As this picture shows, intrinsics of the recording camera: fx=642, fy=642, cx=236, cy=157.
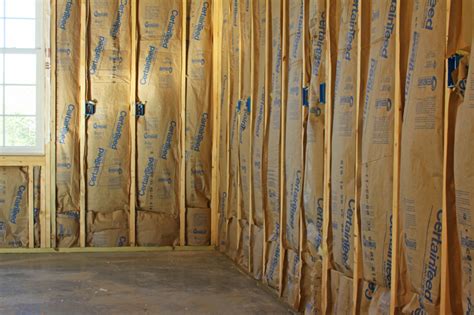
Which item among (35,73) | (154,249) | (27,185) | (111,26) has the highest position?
(111,26)

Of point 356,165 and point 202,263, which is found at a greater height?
point 356,165

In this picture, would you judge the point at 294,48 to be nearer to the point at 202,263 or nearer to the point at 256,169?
the point at 256,169

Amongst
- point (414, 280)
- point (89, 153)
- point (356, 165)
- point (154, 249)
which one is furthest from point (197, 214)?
point (414, 280)

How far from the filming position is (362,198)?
3.36m

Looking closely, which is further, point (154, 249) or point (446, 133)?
point (154, 249)

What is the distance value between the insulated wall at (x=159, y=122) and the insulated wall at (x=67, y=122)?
25.4 inches

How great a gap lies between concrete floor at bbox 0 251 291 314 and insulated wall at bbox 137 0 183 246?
1.27 ft

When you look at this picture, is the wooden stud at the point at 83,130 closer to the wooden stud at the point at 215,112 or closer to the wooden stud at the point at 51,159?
the wooden stud at the point at 51,159

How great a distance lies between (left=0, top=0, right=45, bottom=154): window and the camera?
6.60 m

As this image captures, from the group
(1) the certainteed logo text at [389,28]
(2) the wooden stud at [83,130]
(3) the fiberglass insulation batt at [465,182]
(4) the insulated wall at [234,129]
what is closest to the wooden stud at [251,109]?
(4) the insulated wall at [234,129]

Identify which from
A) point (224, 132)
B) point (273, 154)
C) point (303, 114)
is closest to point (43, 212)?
point (224, 132)

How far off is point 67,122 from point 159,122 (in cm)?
96

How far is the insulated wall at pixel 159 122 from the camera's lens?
22.4ft

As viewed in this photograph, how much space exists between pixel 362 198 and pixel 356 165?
182 millimetres
